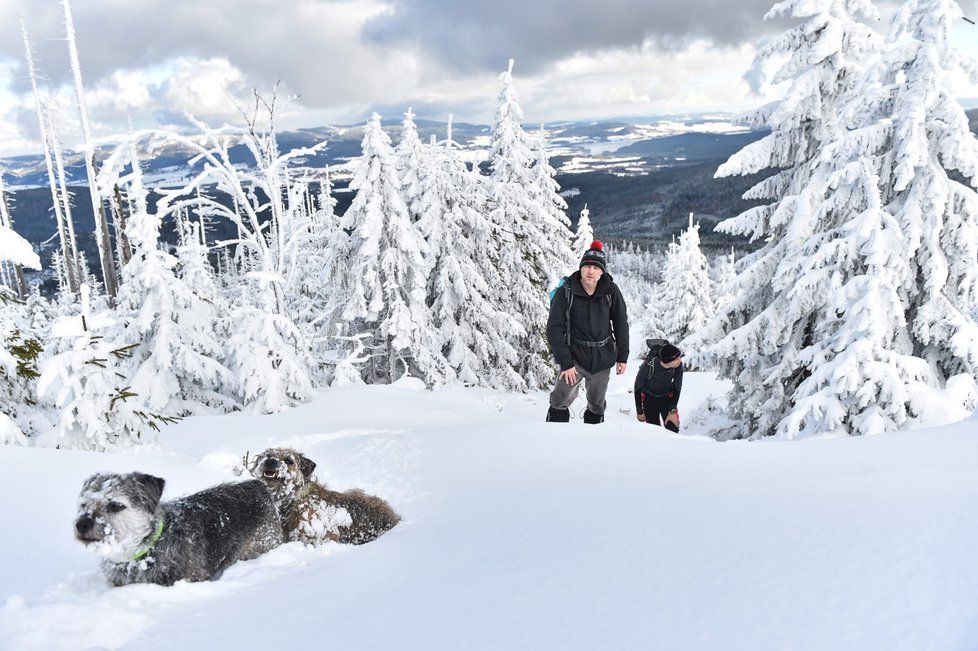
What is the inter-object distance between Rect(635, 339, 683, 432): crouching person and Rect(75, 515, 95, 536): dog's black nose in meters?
8.00

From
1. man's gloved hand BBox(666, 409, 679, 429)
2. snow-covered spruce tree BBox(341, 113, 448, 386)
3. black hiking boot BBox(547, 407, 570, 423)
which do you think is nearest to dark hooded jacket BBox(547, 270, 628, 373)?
black hiking boot BBox(547, 407, 570, 423)

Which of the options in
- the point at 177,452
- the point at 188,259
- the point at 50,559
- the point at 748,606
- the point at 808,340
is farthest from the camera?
the point at 188,259

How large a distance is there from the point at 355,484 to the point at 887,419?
844 centimetres

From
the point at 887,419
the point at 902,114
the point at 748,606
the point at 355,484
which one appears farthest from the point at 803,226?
the point at 748,606

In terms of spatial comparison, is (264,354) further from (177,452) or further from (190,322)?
(177,452)

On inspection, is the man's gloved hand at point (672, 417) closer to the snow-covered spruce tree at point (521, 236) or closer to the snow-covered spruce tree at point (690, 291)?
the snow-covered spruce tree at point (521, 236)

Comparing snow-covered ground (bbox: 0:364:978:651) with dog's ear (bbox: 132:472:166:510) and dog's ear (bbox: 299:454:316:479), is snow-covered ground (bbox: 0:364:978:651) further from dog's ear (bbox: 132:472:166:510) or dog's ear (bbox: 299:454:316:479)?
dog's ear (bbox: 299:454:316:479)

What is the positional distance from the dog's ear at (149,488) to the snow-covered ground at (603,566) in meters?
0.45

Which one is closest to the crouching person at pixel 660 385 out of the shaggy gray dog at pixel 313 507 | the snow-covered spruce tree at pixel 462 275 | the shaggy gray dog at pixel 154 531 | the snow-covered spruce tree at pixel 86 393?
the shaggy gray dog at pixel 313 507

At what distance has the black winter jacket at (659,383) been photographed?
926 centimetres

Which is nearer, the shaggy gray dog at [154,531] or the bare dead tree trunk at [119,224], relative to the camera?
the shaggy gray dog at [154,531]

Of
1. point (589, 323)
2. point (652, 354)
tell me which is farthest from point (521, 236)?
point (589, 323)

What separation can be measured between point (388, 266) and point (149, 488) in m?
14.7

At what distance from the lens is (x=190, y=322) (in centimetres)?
1317
